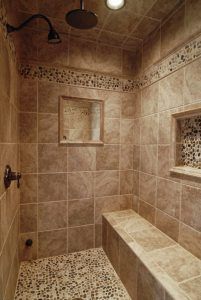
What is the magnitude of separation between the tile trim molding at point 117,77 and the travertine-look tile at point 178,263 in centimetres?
143

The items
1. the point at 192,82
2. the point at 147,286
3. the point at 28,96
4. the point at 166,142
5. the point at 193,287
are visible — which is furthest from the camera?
the point at 28,96

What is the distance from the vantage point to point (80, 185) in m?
1.82

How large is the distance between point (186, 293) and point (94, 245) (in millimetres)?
1179

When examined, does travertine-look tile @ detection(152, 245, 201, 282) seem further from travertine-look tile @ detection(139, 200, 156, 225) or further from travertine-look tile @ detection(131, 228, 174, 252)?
travertine-look tile @ detection(139, 200, 156, 225)

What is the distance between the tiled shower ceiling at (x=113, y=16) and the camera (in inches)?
53.7

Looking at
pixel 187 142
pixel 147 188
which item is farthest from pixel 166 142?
Answer: pixel 147 188

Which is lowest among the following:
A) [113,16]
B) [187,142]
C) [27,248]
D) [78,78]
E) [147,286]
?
[27,248]

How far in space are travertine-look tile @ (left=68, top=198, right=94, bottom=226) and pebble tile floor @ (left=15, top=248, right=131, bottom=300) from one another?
332mm

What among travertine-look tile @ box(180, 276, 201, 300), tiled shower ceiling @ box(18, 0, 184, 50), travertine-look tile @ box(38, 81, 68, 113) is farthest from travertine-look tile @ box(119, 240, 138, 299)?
tiled shower ceiling @ box(18, 0, 184, 50)

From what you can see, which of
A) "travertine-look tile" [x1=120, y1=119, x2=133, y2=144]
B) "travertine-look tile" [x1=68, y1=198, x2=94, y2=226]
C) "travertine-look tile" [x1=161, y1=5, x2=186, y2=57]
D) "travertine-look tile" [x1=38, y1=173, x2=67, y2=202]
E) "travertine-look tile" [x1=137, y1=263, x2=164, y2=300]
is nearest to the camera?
"travertine-look tile" [x1=137, y1=263, x2=164, y2=300]

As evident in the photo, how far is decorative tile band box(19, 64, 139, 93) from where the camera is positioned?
1629 mm

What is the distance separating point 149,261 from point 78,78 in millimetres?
1721

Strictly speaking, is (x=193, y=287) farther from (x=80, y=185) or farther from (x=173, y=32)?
(x=173, y=32)

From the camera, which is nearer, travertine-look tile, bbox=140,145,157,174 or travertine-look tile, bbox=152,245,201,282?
travertine-look tile, bbox=152,245,201,282
